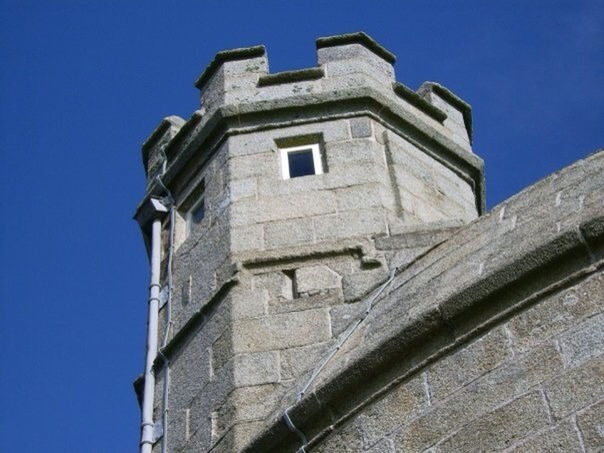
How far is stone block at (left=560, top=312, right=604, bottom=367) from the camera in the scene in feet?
14.1

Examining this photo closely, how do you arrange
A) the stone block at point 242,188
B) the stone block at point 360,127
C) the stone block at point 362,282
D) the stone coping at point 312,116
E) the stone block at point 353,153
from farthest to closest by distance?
the stone coping at point 312,116, the stone block at point 360,127, the stone block at point 353,153, the stone block at point 242,188, the stone block at point 362,282

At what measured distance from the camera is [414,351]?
4.88 meters

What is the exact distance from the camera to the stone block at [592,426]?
13.1 feet

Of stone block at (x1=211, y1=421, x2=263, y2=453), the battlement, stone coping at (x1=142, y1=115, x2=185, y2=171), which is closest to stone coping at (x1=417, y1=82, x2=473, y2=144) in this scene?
the battlement

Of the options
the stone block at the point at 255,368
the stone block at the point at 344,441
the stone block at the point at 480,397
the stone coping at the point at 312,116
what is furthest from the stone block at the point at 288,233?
the stone block at the point at 480,397

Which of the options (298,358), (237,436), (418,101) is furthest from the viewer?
(418,101)

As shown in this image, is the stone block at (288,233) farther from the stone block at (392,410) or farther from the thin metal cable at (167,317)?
the stone block at (392,410)

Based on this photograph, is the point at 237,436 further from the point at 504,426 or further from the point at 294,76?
the point at 294,76

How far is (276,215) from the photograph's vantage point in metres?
7.22

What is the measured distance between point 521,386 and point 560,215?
2.94ft

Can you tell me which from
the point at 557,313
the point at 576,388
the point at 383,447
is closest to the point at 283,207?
the point at 383,447

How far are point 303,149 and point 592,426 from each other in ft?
13.5

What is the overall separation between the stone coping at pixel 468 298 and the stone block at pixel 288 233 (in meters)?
1.50

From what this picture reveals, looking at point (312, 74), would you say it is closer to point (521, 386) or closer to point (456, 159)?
point (456, 159)
